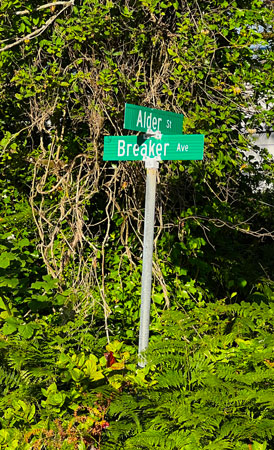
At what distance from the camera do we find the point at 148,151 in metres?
3.44

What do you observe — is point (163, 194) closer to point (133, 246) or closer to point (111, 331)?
point (133, 246)

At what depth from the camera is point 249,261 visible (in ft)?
20.9

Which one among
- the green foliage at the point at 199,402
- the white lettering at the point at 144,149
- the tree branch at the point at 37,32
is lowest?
the green foliage at the point at 199,402

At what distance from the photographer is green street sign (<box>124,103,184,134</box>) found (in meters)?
3.27

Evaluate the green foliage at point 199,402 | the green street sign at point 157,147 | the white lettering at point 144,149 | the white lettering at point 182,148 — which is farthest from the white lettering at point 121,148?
the green foliage at point 199,402

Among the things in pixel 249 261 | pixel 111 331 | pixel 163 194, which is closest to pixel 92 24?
pixel 163 194

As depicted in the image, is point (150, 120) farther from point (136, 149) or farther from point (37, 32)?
point (37, 32)

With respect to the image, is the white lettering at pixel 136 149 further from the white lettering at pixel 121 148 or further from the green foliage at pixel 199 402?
the green foliage at pixel 199 402

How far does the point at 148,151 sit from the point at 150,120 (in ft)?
0.57

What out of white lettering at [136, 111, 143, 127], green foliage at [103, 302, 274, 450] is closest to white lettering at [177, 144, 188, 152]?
white lettering at [136, 111, 143, 127]

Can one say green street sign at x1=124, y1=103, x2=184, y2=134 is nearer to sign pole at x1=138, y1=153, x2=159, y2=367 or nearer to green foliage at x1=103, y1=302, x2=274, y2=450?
sign pole at x1=138, y1=153, x2=159, y2=367

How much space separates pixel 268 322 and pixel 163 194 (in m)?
1.64

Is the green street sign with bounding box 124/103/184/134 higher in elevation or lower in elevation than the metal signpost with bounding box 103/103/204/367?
higher

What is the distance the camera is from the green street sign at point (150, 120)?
10.7 feet
